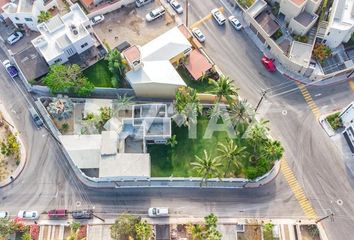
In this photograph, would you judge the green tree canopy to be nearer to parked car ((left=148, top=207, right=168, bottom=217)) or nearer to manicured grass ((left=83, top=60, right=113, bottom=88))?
manicured grass ((left=83, top=60, right=113, bottom=88))

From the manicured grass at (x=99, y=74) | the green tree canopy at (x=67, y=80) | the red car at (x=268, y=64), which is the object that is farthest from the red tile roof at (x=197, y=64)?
the green tree canopy at (x=67, y=80)

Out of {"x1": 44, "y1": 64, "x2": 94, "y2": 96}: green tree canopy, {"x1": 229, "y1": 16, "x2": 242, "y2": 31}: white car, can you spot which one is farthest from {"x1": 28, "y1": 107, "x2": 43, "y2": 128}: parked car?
{"x1": 229, "y1": 16, "x2": 242, "y2": 31}: white car

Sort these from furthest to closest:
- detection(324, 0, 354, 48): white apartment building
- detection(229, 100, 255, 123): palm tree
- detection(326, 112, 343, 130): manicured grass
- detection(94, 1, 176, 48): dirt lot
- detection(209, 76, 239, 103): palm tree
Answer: detection(94, 1, 176, 48): dirt lot < detection(324, 0, 354, 48): white apartment building < detection(326, 112, 343, 130): manicured grass < detection(229, 100, 255, 123): palm tree < detection(209, 76, 239, 103): palm tree

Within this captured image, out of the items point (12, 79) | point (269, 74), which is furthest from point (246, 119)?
point (12, 79)

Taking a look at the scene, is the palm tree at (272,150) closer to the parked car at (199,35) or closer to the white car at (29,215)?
the parked car at (199,35)

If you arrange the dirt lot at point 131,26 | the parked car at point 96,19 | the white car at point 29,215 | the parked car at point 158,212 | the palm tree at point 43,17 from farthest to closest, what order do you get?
the parked car at point 96,19
the dirt lot at point 131,26
the palm tree at point 43,17
the white car at point 29,215
the parked car at point 158,212

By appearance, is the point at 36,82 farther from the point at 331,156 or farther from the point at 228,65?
the point at 331,156
